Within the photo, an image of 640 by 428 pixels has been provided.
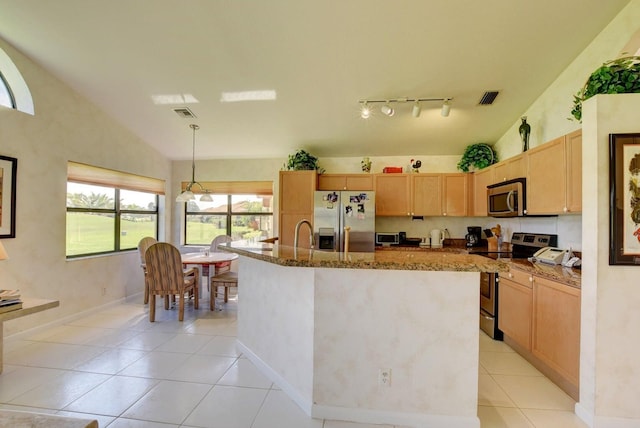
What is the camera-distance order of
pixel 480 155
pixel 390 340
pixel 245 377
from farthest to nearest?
pixel 480 155, pixel 245 377, pixel 390 340

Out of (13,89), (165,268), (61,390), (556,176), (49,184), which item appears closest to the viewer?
(61,390)

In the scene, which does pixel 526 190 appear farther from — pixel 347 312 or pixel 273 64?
pixel 273 64

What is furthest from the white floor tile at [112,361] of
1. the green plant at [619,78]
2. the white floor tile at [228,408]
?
the green plant at [619,78]

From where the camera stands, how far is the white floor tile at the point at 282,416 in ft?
6.13

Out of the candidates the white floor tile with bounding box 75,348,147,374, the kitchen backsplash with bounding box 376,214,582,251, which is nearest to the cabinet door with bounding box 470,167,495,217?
the kitchen backsplash with bounding box 376,214,582,251

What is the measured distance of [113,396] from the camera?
2174 mm

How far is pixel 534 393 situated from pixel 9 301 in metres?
4.12

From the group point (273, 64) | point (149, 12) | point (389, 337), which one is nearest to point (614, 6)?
point (273, 64)

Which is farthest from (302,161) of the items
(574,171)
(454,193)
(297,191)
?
(574,171)

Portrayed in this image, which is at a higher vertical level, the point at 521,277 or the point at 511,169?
the point at 511,169

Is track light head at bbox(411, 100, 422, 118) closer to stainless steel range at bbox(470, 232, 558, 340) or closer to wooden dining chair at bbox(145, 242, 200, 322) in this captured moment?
stainless steel range at bbox(470, 232, 558, 340)

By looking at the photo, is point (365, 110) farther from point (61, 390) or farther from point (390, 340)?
point (61, 390)

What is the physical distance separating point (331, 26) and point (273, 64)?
74 cm

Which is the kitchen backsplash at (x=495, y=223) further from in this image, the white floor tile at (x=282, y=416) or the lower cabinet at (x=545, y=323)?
the white floor tile at (x=282, y=416)
